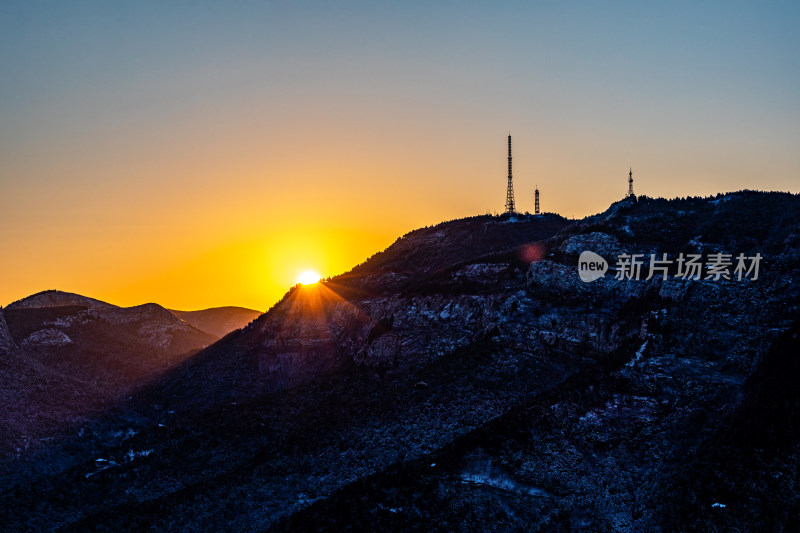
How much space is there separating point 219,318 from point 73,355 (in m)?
80.0

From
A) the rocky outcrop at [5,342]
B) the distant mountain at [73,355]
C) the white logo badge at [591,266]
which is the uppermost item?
the white logo badge at [591,266]

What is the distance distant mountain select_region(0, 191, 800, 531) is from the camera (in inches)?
1582

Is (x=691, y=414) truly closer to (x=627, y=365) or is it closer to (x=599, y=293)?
(x=627, y=365)

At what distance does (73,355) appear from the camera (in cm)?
9294

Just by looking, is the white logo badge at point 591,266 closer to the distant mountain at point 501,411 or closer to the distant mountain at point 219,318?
the distant mountain at point 501,411

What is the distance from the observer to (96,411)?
71.9 meters

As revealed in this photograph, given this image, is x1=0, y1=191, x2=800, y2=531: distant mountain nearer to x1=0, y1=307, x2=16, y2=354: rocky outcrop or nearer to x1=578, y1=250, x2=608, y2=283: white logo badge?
x1=578, y1=250, x2=608, y2=283: white logo badge

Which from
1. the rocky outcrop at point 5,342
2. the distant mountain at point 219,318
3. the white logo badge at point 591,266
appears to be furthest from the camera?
the distant mountain at point 219,318

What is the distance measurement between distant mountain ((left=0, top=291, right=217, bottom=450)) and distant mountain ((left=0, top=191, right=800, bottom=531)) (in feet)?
13.3

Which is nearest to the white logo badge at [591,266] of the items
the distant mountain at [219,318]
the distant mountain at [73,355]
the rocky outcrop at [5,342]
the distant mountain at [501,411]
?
the distant mountain at [501,411]

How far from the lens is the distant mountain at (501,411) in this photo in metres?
40.2

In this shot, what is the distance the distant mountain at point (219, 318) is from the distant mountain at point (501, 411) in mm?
88130

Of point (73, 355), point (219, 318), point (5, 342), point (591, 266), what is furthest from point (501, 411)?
point (219, 318)

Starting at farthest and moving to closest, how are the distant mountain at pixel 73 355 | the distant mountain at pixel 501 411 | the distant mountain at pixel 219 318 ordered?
the distant mountain at pixel 219 318, the distant mountain at pixel 73 355, the distant mountain at pixel 501 411
